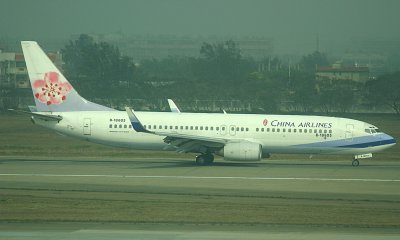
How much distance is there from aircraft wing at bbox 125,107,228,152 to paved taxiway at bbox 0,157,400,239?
0.95 metres

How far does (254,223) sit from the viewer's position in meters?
24.8

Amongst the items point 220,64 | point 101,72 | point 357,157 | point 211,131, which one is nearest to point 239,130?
point 211,131

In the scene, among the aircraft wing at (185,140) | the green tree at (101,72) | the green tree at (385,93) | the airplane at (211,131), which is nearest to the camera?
the aircraft wing at (185,140)

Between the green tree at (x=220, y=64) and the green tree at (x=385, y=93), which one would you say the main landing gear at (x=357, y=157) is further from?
the green tree at (x=220, y=64)

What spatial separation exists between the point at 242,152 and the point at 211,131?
246cm

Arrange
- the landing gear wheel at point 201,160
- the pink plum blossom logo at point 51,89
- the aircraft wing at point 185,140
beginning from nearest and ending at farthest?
the aircraft wing at point 185,140
the landing gear wheel at point 201,160
the pink plum blossom logo at point 51,89

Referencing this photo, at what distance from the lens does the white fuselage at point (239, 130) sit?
42.1 m

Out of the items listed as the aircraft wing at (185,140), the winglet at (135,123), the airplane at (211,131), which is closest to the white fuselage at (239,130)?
the airplane at (211,131)

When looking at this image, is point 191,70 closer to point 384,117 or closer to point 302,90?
point 302,90

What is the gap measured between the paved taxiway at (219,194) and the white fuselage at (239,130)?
3.25 ft

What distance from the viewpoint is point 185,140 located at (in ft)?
134

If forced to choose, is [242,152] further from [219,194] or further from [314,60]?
[314,60]

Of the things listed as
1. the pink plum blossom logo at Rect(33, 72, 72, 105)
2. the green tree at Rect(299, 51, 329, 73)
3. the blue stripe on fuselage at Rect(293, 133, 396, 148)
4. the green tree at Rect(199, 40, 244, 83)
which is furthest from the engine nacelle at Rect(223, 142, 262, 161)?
the green tree at Rect(299, 51, 329, 73)

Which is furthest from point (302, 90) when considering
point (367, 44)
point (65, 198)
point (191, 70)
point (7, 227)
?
point (367, 44)
